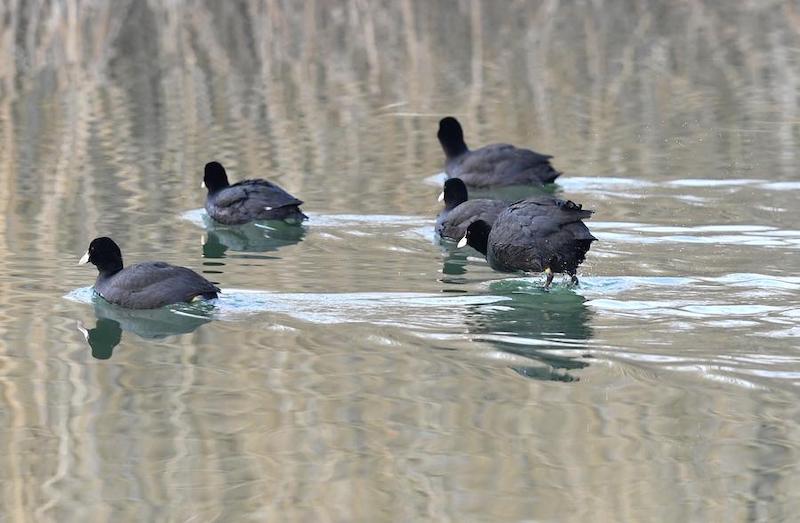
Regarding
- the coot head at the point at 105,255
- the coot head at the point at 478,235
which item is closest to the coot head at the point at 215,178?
the coot head at the point at 478,235

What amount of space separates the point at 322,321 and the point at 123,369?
1.26 meters

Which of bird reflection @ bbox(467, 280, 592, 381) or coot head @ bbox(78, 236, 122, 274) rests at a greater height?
coot head @ bbox(78, 236, 122, 274)

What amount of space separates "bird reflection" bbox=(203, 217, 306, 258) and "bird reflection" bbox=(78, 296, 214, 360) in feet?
5.63

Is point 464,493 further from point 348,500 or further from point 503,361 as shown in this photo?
point 503,361

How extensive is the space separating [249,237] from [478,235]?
7.65 ft

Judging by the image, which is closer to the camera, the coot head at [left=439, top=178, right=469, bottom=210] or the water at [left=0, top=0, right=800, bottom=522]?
the water at [left=0, top=0, right=800, bottom=522]

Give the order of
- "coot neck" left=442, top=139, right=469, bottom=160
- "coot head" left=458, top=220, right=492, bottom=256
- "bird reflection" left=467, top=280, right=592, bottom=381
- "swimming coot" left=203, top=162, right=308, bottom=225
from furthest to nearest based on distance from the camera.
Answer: "coot neck" left=442, top=139, right=469, bottom=160, "swimming coot" left=203, top=162, right=308, bottom=225, "coot head" left=458, top=220, right=492, bottom=256, "bird reflection" left=467, top=280, right=592, bottom=381

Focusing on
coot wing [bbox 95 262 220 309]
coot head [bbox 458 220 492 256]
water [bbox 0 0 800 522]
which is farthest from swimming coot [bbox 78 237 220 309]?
coot head [bbox 458 220 492 256]

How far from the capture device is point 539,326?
28.6 feet

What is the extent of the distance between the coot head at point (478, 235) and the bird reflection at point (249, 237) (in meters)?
1.56

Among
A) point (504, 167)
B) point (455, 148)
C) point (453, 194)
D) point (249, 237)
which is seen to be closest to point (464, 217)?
point (453, 194)

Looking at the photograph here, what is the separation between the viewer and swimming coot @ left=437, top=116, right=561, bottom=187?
13.7 meters

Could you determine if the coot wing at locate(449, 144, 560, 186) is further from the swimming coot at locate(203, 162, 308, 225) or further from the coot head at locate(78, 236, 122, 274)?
the coot head at locate(78, 236, 122, 274)

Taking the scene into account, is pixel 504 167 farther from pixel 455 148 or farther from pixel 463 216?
pixel 463 216
